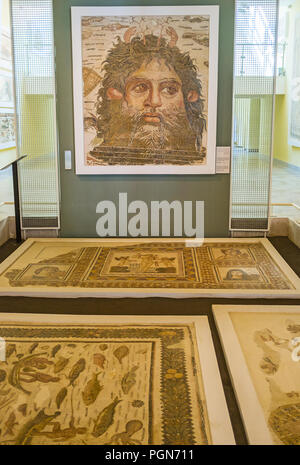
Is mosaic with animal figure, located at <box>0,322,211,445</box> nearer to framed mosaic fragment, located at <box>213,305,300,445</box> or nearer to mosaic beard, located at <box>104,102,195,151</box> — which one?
framed mosaic fragment, located at <box>213,305,300,445</box>

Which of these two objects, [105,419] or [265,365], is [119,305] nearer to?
[265,365]

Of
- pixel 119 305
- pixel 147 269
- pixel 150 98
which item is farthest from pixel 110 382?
pixel 150 98

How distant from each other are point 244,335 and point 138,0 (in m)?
4.60

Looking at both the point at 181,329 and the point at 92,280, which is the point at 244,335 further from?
the point at 92,280

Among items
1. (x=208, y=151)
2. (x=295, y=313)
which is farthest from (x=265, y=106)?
(x=295, y=313)

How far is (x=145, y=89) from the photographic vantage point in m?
6.75

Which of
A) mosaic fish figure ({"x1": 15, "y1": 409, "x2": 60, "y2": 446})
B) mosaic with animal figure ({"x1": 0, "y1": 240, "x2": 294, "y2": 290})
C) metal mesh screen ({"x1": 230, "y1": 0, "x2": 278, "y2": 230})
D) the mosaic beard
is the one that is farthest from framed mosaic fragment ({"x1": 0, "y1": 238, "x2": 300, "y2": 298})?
mosaic fish figure ({"x1": 15, "y1": 409, "x2": 60, "y2": 446})

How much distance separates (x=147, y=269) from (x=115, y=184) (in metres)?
1.70

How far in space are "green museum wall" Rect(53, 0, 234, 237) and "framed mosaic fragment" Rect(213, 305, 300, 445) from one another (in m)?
2.53

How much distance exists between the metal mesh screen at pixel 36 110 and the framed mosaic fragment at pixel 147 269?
0.52m

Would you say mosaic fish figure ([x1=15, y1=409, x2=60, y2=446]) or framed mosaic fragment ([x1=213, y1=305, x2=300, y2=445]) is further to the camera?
framed mosaic fragment ([x1=213, y1=305, x2=300, y2=445])

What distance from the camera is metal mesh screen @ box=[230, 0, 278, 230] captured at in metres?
6.55

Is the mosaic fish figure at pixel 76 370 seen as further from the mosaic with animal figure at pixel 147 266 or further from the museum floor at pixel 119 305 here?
the mosaic with animal figure at pixel 147 266

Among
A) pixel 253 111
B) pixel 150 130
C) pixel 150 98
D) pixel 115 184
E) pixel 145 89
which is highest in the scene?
pixel 145 89
